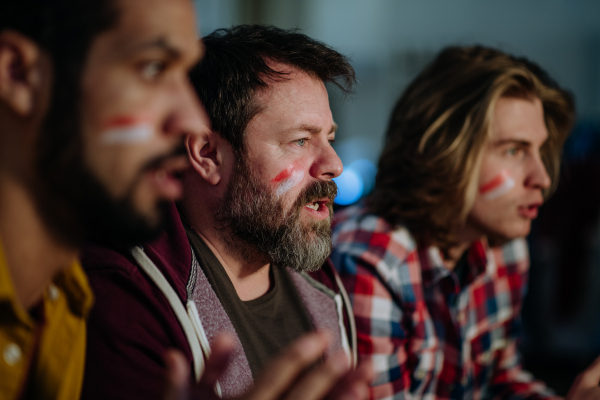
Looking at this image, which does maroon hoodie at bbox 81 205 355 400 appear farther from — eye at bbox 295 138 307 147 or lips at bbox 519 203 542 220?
lips at bbox 519 203 542 220

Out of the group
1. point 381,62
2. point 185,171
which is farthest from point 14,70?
point 381,62

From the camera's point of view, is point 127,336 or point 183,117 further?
point 127,336

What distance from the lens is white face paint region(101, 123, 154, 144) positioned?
0.90 metres

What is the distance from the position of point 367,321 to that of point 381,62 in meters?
8.84

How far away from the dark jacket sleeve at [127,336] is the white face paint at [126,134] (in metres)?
0.52

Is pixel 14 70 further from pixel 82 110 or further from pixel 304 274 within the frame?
pixel 304 274

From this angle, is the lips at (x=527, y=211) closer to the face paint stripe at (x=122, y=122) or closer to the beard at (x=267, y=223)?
the beard at (x=267, y=223)

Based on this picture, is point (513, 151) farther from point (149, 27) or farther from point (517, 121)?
point (149, 27)

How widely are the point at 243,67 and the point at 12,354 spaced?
115 cm

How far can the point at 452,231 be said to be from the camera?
2.50m

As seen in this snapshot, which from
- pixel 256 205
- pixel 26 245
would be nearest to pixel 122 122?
pixel 26 245

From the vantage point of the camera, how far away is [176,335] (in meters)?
1.31

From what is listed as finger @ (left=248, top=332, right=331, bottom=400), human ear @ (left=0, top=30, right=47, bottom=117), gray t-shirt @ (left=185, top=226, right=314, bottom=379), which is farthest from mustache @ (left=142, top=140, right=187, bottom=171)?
gray t-shirt @ (left=185, top=226, right=314, bottom=379)

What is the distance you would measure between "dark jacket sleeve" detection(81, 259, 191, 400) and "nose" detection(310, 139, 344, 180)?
68 centimetres
